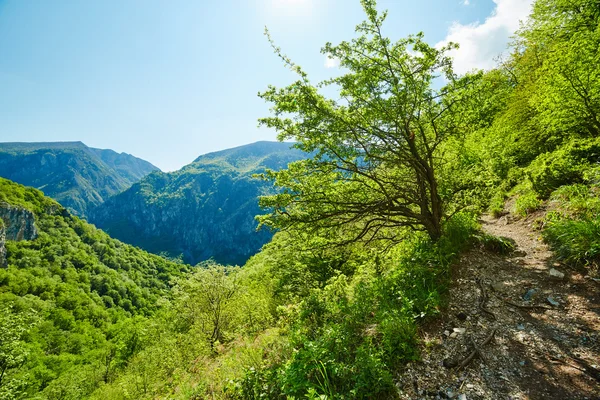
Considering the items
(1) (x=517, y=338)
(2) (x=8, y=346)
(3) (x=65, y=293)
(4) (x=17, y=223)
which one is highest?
(1) (x=517, y=338)

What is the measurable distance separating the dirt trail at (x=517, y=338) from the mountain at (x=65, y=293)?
40032mm

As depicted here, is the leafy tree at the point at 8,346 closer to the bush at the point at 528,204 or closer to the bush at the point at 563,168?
the bush at the point at 528,204

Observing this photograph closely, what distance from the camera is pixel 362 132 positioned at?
22.9 feet

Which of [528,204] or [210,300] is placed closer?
[528,204]

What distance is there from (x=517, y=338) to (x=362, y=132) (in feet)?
17.3

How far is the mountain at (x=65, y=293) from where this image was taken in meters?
45.0

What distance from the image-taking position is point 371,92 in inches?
264

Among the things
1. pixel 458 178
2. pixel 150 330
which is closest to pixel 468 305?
pixel 458 178

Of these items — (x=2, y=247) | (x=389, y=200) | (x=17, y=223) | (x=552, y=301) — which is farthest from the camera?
(x=17, y=223)

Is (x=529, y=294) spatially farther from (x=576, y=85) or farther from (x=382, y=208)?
(x=576, y=85)

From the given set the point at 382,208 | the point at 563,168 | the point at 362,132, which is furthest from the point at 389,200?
the point at 563,168

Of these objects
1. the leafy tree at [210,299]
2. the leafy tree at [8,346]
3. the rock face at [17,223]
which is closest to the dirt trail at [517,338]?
the leafy tree at [210,299]

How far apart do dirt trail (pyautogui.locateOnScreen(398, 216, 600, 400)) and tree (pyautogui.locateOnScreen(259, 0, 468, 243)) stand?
244cm

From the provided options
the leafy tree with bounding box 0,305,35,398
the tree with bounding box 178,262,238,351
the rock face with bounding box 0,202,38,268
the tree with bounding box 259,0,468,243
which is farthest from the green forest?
the rock face with bounding box 0,202,38,268
